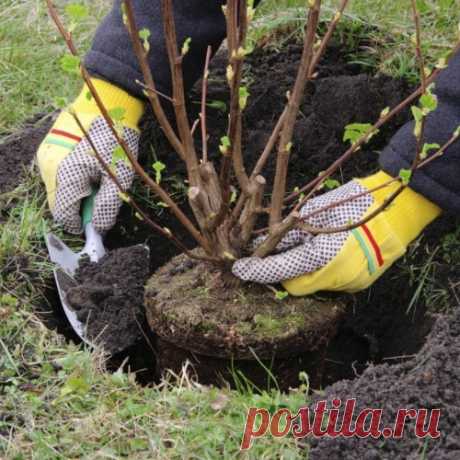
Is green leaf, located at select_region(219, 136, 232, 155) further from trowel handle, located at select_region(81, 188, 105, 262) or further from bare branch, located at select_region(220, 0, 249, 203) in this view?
trowel handle, located at select_region(81, 188, 105, 262)

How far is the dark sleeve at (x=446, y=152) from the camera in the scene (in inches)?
84.1

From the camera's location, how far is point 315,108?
279 centimetres

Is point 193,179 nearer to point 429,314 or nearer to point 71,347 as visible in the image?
point 71,347

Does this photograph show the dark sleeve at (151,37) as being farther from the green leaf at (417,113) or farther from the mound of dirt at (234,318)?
the green leaf at (417,113)

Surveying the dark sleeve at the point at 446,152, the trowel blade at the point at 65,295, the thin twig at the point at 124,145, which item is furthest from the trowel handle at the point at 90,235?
the dark sleeve at the point at 446,152

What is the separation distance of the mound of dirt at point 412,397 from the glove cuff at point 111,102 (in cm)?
115

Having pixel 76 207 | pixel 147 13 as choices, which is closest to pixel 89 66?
pixel 147 13

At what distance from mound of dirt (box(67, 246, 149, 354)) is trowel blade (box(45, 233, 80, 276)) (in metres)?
0.03

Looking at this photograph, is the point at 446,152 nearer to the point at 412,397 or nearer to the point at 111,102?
the point at 412,397

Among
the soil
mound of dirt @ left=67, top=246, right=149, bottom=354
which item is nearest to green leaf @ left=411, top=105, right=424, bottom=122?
mound of dirt @ left=67, top=246, right=149, bottom=354

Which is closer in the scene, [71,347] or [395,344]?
[71,347]

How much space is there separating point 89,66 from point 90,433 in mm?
1192

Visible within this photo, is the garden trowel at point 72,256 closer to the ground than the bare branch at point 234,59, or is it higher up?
closer to the ground

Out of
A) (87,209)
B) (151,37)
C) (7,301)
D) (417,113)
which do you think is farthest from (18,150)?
(417,113)
